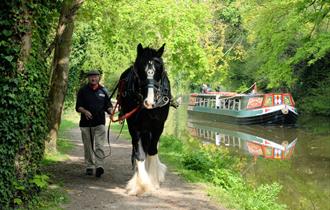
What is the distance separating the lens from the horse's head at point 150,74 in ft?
24.8

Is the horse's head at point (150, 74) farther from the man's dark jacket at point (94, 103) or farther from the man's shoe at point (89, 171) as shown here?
the man's shoe at point (89, 171)

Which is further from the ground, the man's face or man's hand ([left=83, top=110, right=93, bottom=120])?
the man's face

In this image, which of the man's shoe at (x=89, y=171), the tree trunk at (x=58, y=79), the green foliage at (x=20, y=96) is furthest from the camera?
the tree trunk at (x=58, y=79)

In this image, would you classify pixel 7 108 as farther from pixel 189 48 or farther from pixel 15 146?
pixel 189 48

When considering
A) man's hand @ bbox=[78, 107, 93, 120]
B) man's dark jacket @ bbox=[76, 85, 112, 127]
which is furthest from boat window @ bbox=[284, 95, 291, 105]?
man's hand @ bbox=[78, 107, 93, 120]

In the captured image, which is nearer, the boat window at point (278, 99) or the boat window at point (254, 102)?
the boat window at point (278, 99)

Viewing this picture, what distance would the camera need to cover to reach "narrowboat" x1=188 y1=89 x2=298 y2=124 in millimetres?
34816

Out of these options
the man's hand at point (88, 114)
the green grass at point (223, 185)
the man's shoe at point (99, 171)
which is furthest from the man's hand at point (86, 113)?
the green grass at point (223, 185)

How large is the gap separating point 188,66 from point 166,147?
8.30m

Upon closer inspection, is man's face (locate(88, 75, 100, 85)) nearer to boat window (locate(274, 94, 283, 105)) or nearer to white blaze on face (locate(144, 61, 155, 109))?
white blaze on face (locate(144, 61, 155, 109))

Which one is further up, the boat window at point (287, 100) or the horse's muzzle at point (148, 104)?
the boat window at point (287, 100)

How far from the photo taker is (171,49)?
20312 millimetres

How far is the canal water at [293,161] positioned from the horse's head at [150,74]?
16.2 ft

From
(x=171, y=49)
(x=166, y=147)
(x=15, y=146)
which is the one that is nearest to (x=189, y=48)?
(x=171, y=49)
